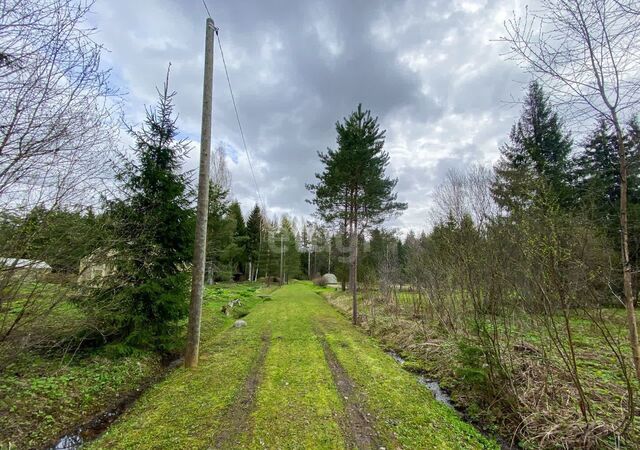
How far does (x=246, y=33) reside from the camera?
681 cm

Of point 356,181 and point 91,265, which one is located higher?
point 356,181

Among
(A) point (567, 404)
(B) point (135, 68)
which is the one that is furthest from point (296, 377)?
(B) point (135, 68)

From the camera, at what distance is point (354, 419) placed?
3600mm

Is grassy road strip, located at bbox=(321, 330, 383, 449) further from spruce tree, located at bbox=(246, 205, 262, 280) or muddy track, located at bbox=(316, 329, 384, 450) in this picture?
spruce tree, located at bbox=(246, 205, 262, 280)

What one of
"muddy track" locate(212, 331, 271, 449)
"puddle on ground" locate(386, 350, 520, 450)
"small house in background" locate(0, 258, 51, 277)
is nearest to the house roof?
"small house in background" locate(0, 258, 51, 277)

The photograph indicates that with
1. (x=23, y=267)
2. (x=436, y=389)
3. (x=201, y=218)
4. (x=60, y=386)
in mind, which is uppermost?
(x=201, y=218)

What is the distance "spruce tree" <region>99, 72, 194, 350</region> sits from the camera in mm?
5695

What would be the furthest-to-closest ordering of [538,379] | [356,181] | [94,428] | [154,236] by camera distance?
1. [356,181]
2. [154,236]
3. [538,379]
4. [94,428]

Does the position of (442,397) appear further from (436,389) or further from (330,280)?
(330,280)

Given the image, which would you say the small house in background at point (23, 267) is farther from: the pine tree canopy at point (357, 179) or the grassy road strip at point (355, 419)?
the pine tree canopy at point (357, 179)

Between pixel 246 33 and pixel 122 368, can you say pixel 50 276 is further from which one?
pixel 246 33

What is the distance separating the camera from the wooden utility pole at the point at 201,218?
5.60 m

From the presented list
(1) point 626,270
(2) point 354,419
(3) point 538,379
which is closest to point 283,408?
(2) point 354,419

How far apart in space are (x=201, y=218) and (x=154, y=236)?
1.48 m
